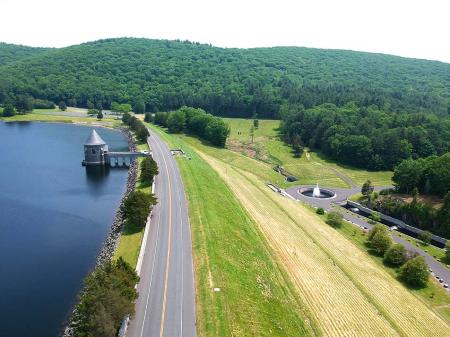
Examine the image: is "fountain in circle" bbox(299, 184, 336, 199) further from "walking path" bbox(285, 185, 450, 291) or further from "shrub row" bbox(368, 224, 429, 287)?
"shrub row" bbox(368, 224, 429, 287)

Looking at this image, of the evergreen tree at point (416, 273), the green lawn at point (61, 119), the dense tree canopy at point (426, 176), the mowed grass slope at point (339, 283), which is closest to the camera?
the mowed grass slope at point (339, 283)

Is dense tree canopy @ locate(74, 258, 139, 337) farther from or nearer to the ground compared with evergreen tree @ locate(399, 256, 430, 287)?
farther from the ground

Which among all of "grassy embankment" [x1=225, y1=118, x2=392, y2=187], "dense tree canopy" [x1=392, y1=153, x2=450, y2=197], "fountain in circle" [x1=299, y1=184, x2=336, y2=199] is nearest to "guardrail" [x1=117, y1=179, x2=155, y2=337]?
"fountain in circle" [x1=299, y1=184, x2=336, y2=199]

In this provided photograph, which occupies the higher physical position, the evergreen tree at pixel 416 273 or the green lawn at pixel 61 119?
the green lawn at pixel 61 119

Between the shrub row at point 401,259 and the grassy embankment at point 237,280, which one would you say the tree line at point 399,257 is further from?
the grassy embankment at point 237,280

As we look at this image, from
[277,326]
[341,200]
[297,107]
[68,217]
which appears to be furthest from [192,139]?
[277,326]

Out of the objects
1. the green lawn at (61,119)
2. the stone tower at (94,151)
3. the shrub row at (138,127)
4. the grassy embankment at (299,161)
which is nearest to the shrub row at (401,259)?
the grassy embankment at (299,161)
